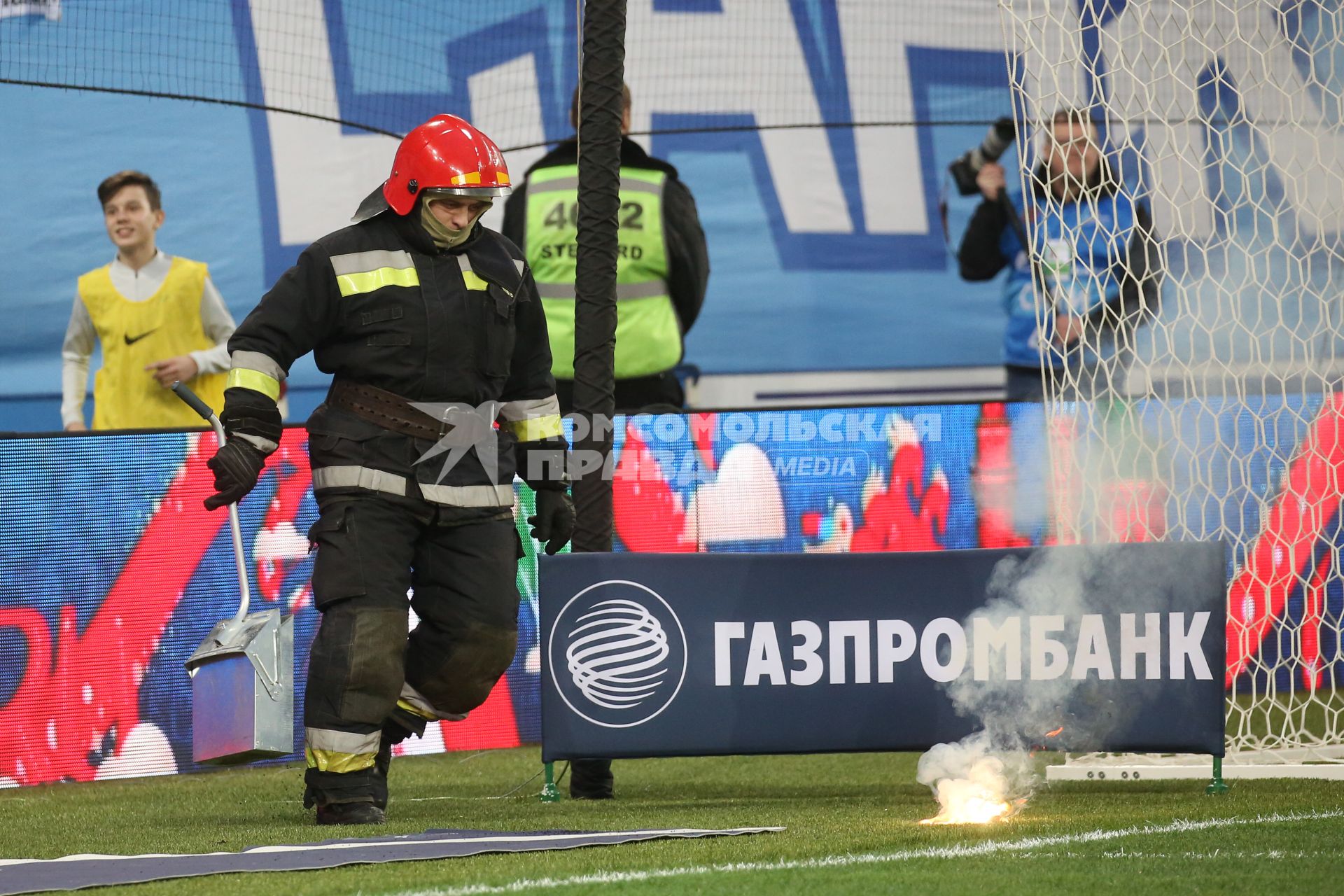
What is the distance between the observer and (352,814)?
5.30 m

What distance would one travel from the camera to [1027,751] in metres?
5.72

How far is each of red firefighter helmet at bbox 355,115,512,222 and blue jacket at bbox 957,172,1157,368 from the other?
1.96 m

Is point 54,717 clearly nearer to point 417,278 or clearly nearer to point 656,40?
point 417,278

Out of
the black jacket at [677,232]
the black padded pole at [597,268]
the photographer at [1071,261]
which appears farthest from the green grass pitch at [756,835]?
the black jacket at [677,232]

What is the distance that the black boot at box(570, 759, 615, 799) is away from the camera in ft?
19.7

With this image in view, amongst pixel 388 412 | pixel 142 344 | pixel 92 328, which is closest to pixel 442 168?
pixel 388 412

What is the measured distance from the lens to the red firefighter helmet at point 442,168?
5387 millimetres

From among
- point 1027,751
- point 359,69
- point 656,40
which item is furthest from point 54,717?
point 656,40

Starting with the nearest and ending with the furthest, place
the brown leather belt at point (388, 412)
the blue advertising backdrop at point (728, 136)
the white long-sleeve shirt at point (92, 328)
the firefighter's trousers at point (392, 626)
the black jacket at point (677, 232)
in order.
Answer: the firefighter's trousers at point (392, 626) → the brown leather belt at point (388, 412) → the blue advertising backdrop at point (728, 136) → the black jacket at point (677, 232) → the white long-sleeve shirt at point (92, 328)

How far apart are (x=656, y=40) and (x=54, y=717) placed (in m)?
5.49

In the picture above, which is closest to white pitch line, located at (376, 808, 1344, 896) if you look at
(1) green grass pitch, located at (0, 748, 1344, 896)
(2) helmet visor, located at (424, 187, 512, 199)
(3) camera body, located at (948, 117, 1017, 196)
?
(1) green grass pitch, located at (0, 748, 1344, 896)

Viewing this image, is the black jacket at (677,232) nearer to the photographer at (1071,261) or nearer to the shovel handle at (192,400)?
the photographer at (1071,261)

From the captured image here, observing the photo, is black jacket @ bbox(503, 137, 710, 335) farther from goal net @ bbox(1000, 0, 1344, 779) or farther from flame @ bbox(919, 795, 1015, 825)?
flame @ bbox(919, 795, 1015, 825)

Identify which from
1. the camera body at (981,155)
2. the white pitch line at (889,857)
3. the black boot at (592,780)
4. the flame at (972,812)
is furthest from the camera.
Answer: the camera body at (981,155)
